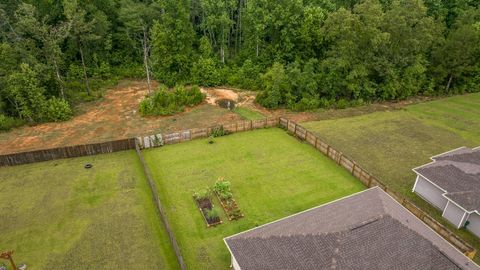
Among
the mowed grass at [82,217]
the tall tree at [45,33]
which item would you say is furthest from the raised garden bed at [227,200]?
the tall tree at [45,33]

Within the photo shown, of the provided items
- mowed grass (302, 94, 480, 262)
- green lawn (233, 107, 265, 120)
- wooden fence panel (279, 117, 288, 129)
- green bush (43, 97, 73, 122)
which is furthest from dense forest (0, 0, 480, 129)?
wooden fence panel (279, 117, 288, 129)

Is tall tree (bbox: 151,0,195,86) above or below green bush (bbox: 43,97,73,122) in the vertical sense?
above

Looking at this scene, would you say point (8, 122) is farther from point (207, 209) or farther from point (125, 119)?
point (207, 209)

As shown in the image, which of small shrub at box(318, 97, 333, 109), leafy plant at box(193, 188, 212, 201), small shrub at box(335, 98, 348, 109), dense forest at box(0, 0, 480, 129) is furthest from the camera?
small shrub at box(335, 98, 348, 109)

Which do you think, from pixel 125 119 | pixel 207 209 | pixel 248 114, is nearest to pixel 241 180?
pixel 207 209

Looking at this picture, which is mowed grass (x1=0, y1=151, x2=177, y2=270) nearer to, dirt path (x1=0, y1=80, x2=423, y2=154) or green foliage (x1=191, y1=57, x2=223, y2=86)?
dirt path (x1=0, y1=80, x2=423, y2=154)

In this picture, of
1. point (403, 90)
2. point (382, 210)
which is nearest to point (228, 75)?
point (403, 90)

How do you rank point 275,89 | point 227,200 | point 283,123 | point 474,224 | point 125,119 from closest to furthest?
point 474,224 → point 227,200 → point 283,123 → point 125,119 → point 275,89
